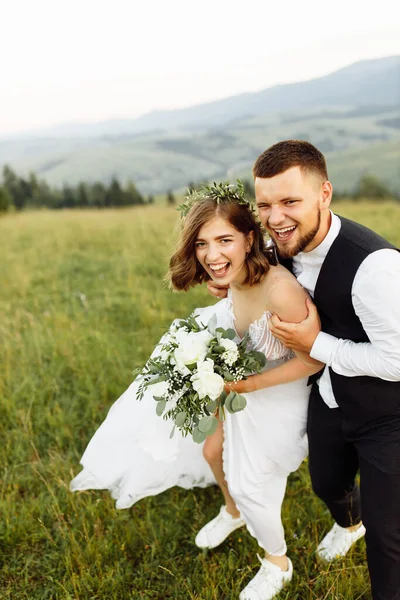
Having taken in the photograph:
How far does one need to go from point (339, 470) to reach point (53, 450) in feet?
7.95

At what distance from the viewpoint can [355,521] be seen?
2.97m

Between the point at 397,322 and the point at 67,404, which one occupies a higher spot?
the point at 397,322

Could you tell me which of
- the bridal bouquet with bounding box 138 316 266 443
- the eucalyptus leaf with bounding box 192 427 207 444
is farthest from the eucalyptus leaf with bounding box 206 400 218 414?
the eucalyptus leaf with bounding box 192 427 207 444

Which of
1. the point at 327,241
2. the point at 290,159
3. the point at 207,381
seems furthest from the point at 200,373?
the point at 290,159

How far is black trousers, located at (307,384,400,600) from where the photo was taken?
221 centimetres

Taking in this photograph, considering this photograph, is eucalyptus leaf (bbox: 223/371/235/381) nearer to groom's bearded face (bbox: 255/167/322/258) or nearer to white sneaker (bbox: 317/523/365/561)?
groom's bearded face (bbox: 255/167/322/258)

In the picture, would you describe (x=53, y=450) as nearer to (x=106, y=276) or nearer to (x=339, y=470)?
(x=339, y=470)

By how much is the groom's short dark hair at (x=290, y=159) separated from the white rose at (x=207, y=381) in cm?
98

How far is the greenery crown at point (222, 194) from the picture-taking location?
8.77 ft

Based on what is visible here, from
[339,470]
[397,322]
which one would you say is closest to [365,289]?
[397,322]

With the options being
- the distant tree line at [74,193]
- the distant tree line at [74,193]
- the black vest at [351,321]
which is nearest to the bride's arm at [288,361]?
the black vest at [351,321]

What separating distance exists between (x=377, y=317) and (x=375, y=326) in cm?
5

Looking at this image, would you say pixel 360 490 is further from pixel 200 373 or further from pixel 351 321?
pixel 200 373

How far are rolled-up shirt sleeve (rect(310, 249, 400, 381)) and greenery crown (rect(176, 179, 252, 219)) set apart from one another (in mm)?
904
